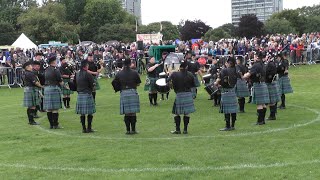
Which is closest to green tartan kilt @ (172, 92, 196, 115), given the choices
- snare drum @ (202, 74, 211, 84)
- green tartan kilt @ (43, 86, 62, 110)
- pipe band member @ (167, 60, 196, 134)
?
pipe band member @ (167, 60, 196, 134)

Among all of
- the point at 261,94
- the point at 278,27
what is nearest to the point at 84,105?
the point at 261,94

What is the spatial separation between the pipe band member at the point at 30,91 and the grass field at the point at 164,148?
47 centimetres

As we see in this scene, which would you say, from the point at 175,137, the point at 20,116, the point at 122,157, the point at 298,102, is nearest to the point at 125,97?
the point at 175,137

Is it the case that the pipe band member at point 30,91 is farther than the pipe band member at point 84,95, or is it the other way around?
the pipe band member at point 30,91

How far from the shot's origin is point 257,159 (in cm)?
784

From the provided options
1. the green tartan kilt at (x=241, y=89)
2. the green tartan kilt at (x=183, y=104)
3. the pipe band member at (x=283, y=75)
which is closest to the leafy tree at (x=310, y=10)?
the pipe band member at (x=283, y=75)

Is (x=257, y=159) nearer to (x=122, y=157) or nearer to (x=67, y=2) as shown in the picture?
(x=122, y=157)

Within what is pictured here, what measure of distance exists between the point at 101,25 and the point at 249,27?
1233 inches

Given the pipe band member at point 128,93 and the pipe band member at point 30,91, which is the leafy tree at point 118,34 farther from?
the pipe band member at point 128,93

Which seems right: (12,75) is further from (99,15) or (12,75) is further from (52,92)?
(99,15)

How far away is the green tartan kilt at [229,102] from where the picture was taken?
34.7 feet

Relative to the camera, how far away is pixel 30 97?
12.2 m

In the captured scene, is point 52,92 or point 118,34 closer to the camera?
point 52,92

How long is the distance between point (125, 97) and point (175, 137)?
1.38 m
